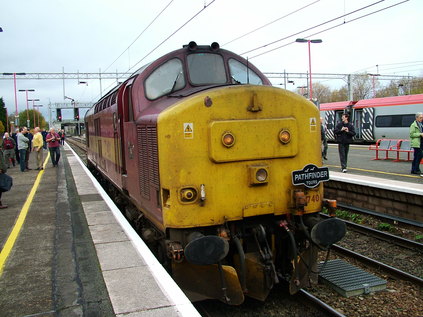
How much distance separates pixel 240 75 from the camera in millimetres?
5891

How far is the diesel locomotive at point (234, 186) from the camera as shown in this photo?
4348 millimetres

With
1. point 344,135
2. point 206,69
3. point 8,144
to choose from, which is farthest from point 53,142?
point 206,69

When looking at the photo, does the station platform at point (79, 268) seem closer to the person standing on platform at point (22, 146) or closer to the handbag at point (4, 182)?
the handbag at point (4, 182)

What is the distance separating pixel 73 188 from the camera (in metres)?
11.7

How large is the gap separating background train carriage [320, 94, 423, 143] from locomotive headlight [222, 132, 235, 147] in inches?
859

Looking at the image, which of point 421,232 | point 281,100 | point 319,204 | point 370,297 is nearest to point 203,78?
point 281,100

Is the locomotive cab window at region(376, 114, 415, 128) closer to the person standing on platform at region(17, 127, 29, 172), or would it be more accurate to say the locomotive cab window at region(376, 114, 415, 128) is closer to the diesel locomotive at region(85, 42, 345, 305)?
the person standing on platform at region(17, 127, 29, 172)

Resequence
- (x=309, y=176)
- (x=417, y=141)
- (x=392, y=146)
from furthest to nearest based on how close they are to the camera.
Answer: (x=392, y=146) < (x=417, y=141) < (x=309, y=176)

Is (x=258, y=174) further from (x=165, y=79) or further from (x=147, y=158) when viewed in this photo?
(x=165, y=79)

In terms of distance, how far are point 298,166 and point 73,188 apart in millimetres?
8628

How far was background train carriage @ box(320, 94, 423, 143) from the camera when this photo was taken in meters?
23.8

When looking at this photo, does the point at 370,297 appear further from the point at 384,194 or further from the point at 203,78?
the point at 384,194

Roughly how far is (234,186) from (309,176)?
1.00 metres

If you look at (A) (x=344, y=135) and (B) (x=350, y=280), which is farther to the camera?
(A) (x=344, y=135)
